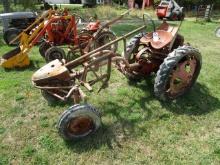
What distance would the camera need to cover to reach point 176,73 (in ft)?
18.9

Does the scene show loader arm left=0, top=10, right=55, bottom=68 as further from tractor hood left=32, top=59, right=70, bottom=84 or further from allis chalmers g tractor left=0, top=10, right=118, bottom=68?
tractor hood left=32, top=59, right=70, bottom=84

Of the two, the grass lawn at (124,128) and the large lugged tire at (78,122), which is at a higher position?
the large lugged tire at (78,122)

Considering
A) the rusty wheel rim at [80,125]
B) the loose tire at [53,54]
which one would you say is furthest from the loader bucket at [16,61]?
the rusty wheel rim at [80,125]

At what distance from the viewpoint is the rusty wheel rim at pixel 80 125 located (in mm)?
4672

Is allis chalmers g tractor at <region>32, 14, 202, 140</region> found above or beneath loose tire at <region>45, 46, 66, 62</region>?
above

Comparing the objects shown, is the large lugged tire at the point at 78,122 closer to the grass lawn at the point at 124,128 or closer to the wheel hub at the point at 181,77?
the grass lawn at the point at 124,128

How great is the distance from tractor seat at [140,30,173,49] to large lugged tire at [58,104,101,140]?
213cm

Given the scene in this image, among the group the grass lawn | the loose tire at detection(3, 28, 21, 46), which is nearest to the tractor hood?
the grass lawn

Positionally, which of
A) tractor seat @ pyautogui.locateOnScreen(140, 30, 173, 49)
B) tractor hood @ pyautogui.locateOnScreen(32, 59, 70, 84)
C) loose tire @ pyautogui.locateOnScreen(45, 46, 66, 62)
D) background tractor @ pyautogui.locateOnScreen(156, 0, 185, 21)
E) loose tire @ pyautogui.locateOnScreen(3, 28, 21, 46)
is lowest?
background tractor @ pyautogui.locateOnScreen(156, 0, 185, 21)

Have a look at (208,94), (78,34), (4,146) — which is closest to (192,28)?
(78,34)

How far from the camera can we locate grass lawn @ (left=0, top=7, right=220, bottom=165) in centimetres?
454

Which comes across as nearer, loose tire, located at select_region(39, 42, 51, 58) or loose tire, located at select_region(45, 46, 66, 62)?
loose tire, located at select_region(45, 46, 66, 62)

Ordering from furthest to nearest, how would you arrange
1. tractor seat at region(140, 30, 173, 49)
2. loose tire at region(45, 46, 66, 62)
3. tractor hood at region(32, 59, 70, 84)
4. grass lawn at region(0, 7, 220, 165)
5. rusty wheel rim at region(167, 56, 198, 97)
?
loose tire at region(45, 46, 66, 62), tractor seat at region(140, 30, 173, 49), rusty wheel rim at region(167, 56, 198, 97), tractor hood at region(32, 59, 70, 84), grass lawn at region(0, 7, 220, 165)

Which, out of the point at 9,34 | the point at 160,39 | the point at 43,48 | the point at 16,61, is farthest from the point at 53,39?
the point at 160,39
